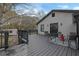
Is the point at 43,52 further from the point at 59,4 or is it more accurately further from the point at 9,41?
the point at 59,4

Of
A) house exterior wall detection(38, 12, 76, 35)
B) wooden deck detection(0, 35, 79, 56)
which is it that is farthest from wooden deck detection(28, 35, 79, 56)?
house exterior wall detection(38, 12, 76, 35)

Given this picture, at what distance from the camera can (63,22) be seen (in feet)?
11.2

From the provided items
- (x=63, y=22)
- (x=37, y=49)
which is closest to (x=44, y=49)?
(x=37, y=49)

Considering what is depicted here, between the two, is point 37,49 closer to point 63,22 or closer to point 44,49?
point 44,49

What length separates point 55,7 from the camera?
Answer: 11.2ft

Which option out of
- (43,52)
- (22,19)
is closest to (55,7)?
(22,19)

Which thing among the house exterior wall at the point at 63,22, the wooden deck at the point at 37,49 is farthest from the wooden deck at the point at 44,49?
the house exterior wall at the point at 63,22

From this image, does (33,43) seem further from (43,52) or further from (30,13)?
(30,13)

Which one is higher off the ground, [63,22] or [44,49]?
[63,22]

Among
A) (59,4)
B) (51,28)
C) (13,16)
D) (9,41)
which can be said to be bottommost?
(9,41)

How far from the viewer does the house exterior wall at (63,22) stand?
3346 millimetres

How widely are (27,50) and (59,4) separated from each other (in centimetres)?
111

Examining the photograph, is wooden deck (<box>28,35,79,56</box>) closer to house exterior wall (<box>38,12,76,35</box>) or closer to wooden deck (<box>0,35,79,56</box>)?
wooden deck (<box>0,35,79,56</box>)

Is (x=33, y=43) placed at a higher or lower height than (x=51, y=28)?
lower
